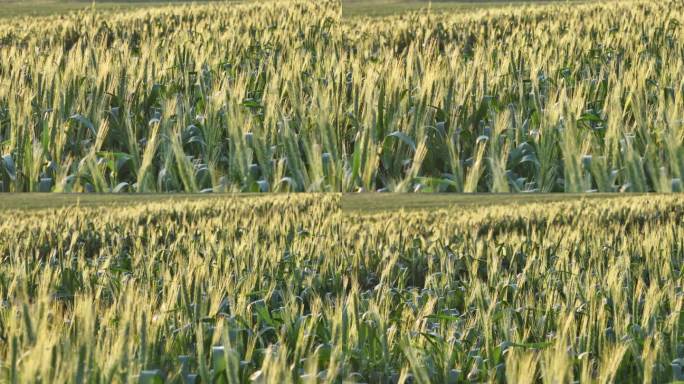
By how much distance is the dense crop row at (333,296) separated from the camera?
206cm

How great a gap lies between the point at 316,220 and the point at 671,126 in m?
1.44

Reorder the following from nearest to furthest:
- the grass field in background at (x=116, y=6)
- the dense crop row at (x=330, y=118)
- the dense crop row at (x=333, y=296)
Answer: the dense crop row at (x=333, y=296) → the dense crop row at (x=330, y=118) → the grass field in background at (x=116, y=6)

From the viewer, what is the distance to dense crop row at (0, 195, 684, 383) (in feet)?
6.75

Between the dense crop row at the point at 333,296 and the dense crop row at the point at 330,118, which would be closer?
the dense crop row at the point at 333,296

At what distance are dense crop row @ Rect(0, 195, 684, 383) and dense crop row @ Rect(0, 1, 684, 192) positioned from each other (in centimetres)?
39

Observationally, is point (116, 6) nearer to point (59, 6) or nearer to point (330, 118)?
point (59, 6)

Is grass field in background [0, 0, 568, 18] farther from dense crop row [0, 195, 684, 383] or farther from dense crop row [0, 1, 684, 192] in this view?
dense crop row [0, 195, 684, 383]

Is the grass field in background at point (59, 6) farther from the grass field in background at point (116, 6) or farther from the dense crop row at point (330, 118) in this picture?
the dense crop row at point (330, 118)

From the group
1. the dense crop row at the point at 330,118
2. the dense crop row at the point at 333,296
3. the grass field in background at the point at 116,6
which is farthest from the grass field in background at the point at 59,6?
the dense crop row at the point at 333,296

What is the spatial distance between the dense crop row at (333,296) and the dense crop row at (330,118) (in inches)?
15.4

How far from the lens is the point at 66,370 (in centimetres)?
176

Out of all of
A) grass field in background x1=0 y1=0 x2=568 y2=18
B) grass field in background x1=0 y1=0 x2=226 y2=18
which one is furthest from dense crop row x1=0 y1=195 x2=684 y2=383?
grass field in background x1=0 y1=0 x2=226 y2=18

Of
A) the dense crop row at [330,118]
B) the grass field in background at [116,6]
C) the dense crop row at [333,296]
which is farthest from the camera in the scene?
the grass field in background at [116,6]

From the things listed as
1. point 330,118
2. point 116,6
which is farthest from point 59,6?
point 330,118
